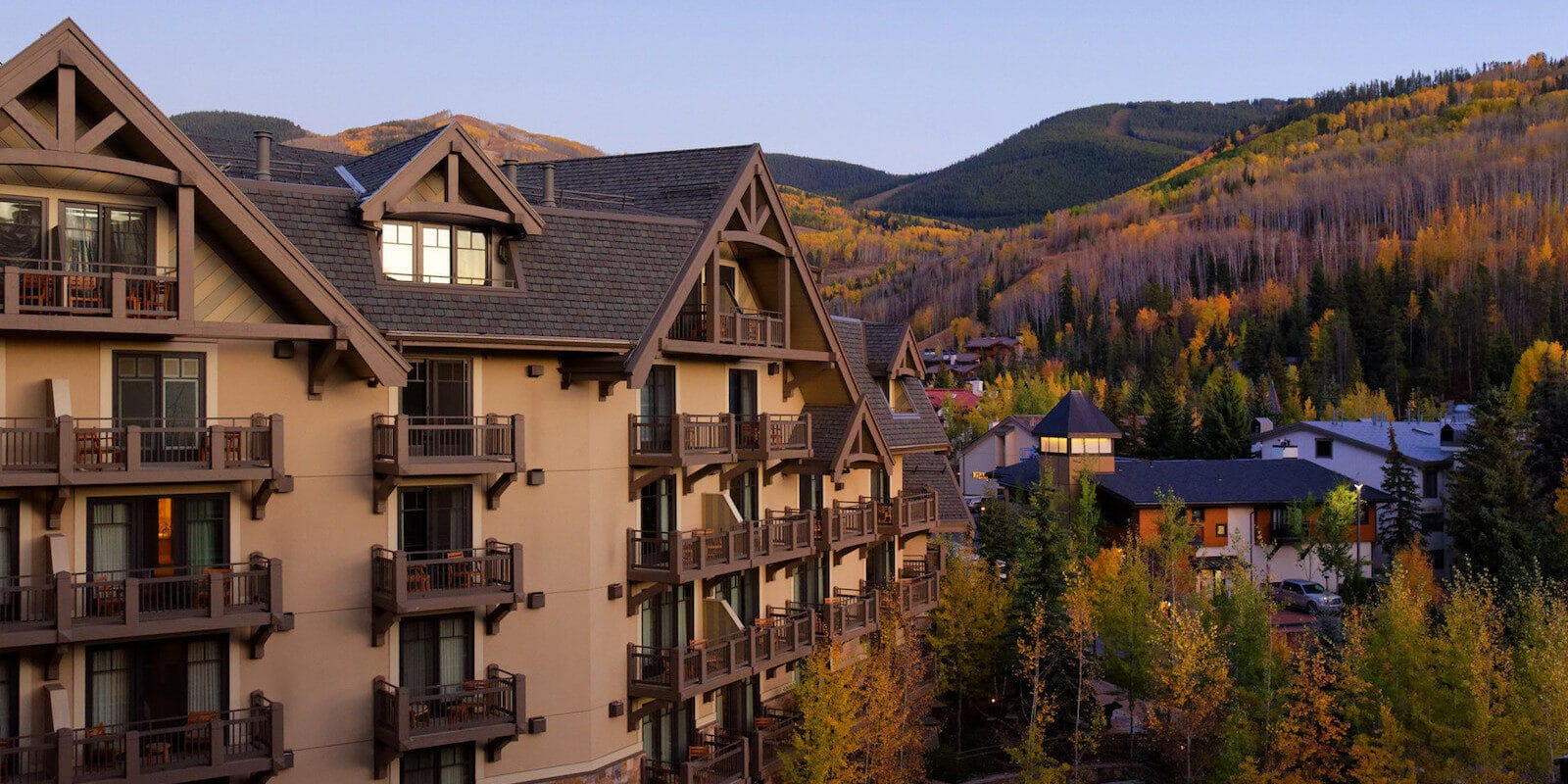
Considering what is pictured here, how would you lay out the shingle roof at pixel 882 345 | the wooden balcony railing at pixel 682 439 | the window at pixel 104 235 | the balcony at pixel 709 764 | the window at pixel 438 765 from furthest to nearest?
1. the shingle roof at pixel 882 345
2. the balcony at pixel 709 764
3. the wooden balcony railing at pixel 682 439
4. the window at pixel 438 765
5. the window at pixel 104 235

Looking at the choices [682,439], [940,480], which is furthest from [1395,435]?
[682,439]

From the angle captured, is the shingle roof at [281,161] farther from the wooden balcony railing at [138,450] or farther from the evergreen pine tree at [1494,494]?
the evergreen pine tree at [1494,494]

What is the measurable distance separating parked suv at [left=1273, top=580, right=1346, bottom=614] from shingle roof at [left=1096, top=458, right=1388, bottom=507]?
7.80 metres

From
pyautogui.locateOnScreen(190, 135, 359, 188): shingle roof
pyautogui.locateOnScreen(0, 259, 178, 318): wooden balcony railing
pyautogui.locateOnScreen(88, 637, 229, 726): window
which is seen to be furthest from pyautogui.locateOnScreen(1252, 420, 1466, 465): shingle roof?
pyautogui.locateOnScreen(0, 259, 178, 318): wooden balcony railing

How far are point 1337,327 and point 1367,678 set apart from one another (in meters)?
152

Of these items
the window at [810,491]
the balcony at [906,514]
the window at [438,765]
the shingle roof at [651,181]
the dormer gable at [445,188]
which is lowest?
the window at [438,765]

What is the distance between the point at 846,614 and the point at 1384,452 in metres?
70.8

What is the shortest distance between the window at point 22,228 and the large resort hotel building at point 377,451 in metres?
0.04

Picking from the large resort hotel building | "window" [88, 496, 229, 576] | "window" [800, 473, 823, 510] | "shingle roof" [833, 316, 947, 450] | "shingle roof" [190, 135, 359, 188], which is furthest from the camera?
"shingle roof" [833, 316, 947, 450]

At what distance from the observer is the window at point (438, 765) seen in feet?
80.7

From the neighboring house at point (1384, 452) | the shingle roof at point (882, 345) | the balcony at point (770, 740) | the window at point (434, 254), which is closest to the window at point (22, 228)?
the window at point (434, 254)

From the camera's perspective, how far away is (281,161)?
27312mm

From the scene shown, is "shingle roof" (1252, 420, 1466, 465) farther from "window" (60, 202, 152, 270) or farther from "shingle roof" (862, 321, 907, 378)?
"window" (60, 202, 152, 270)

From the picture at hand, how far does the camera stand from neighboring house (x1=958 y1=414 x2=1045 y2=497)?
120875mm
